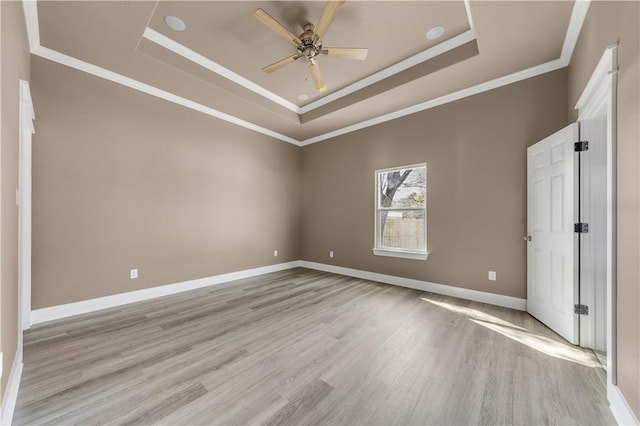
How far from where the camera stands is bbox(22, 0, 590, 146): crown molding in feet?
7.31

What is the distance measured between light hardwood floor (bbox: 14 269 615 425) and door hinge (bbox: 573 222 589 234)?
1040 mm

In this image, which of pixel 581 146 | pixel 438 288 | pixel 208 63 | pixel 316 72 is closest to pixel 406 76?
pixel 316 72

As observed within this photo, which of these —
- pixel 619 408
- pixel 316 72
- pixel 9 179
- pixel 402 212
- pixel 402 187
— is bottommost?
pixel 619 408

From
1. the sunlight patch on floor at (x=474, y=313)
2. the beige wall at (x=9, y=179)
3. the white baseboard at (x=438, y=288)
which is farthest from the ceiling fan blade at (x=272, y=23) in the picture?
the white baseboard at (x=438, y=288)

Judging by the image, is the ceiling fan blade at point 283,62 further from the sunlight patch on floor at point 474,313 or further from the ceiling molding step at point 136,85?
the sunlight patch on floor at point 474,313

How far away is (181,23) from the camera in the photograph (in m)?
2.61

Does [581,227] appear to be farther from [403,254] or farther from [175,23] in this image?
[175,23]

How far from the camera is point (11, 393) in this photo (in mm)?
1458

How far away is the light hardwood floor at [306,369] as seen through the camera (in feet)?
4.73

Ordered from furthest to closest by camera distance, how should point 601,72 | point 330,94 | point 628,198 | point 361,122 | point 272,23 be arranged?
1. point 361,122
2. point 330,94
3. point 272,23
4. point 601,72
5. point 628,198

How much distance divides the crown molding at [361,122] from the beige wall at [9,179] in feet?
2.84

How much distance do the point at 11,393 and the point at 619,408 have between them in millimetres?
3524

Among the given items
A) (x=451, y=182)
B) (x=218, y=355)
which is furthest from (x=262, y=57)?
(x=218, y=355)

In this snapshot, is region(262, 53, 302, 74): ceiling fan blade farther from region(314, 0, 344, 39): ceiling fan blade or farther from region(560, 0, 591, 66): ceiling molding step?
region(560, 0, 591, 66): ceiling molding step
